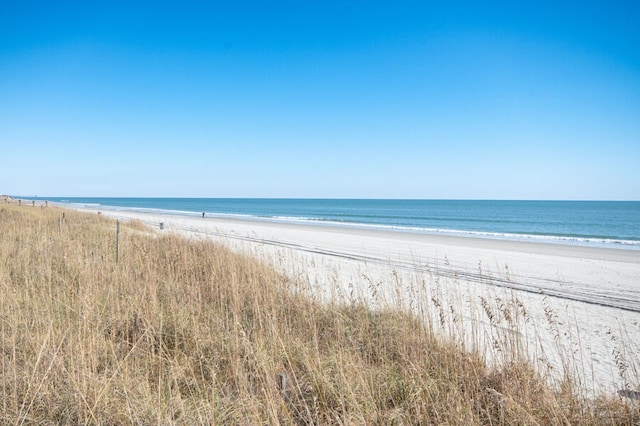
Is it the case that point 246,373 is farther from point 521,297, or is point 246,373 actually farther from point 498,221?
point 498,221

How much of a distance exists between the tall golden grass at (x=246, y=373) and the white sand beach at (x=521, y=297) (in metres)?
0.44

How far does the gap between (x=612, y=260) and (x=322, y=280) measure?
1498cm

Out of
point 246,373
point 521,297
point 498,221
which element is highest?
point 246,373

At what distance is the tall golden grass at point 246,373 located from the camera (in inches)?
114

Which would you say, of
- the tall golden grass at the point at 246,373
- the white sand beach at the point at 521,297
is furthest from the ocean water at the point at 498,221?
the tall golden grass at the point at 246,373

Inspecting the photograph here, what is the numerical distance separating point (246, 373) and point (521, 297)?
298 inches

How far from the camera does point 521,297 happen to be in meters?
8.46

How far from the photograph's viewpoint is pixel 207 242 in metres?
10.8

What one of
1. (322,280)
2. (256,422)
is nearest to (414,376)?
(256,422)

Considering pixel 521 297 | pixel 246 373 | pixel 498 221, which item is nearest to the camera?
pixel 246 373

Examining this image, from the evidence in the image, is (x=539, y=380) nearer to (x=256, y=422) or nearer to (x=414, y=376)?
(x=414, y=376)

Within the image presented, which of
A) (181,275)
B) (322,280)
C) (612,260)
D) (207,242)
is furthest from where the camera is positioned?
(612,260)

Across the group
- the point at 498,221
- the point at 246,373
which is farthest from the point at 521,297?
the point at 498,221

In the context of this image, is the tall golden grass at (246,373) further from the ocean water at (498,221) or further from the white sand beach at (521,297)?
the ocean water at (498,221)
